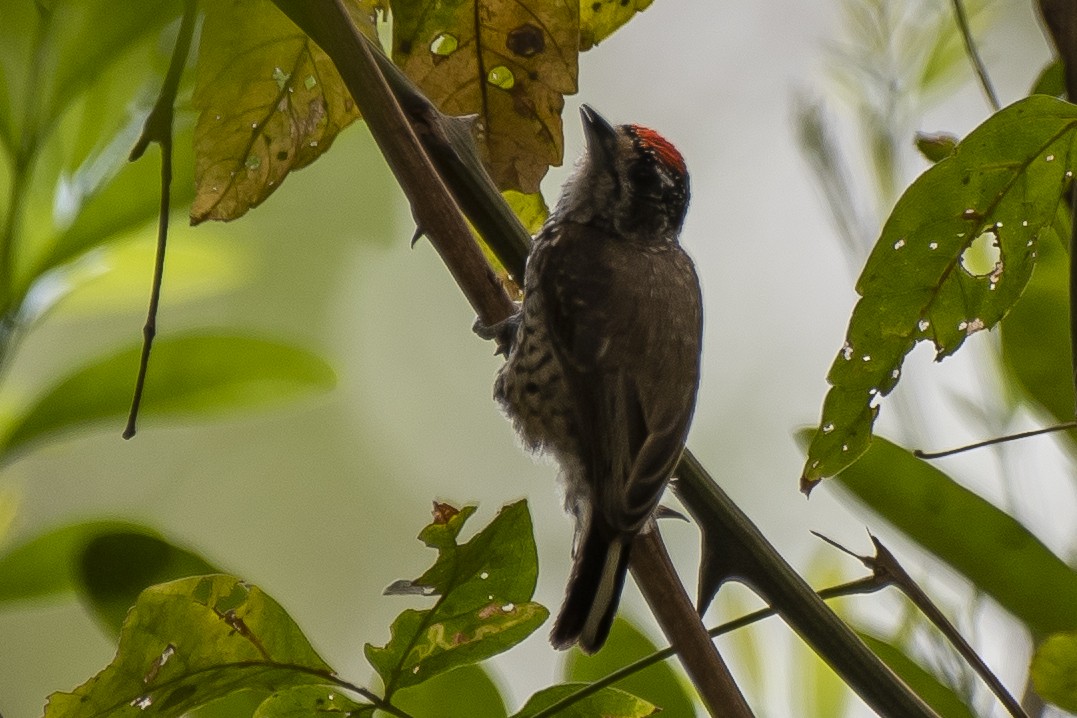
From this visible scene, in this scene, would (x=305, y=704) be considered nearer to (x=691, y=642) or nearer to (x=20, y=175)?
(x=691, y=642)

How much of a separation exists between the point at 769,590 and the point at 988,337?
0.71 m

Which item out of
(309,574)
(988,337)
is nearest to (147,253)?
(988,337)

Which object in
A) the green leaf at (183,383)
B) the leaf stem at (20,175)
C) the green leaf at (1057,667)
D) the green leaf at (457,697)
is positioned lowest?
the green leaf at (1057,667)

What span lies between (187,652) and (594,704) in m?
0.32

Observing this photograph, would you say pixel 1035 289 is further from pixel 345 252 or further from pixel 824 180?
pixel 345 252

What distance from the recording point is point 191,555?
1.13 m

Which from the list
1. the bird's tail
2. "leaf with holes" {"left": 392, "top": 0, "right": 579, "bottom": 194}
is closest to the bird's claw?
"leaf with holes" {"left": 392, "top": 0, "right": 579, "bottom": 194}

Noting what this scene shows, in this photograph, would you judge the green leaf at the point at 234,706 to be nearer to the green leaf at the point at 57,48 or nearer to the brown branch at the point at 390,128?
the brown branch at the point at 390,128

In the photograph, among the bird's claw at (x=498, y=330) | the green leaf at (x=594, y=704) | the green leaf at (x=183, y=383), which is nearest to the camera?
the green leaf at (x=594, y=704)

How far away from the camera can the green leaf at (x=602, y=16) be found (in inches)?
48.0

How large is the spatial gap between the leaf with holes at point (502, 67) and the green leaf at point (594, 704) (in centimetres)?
55

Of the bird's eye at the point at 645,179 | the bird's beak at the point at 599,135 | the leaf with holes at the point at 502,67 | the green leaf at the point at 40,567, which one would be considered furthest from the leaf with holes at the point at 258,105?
the bird's eye at the point at 645,179

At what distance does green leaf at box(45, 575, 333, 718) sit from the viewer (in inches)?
36.2

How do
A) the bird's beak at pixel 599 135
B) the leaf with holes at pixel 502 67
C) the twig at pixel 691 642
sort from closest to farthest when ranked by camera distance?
the twig at pixel 691 642 → the leaf with holes at pixel 502 67 → the bird's beak at pixel 599 135
